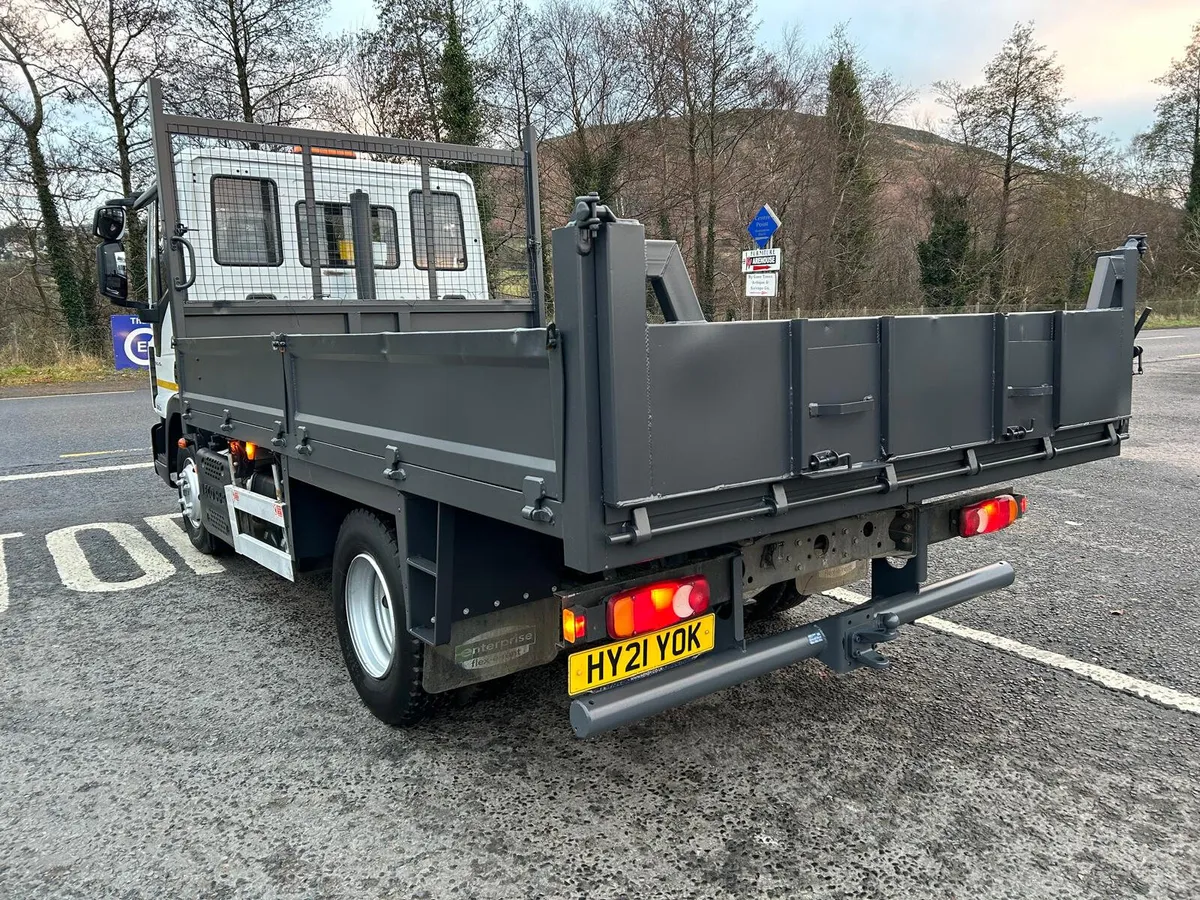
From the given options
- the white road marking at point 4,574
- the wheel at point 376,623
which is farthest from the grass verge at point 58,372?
the wheel at point 376,623

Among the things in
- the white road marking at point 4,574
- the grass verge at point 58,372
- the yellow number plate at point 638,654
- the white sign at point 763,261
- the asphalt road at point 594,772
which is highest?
the white sign at point 763,261

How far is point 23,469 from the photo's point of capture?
872cm

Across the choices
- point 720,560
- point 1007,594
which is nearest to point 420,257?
point 720,560

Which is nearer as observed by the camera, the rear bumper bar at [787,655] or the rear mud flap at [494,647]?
the rear bumper bar at [787,655]

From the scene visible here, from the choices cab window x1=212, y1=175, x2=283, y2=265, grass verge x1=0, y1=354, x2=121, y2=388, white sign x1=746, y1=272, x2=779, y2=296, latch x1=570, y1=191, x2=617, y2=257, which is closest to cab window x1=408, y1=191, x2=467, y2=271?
cab window x1=212, y1=175, x2=283, y2=265

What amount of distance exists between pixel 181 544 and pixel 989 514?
17.2 ft

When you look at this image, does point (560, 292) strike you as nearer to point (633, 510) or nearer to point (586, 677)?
point (633, 510)

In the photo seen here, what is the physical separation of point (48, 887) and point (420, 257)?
4221 millimetres

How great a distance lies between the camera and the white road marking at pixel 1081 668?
344cm

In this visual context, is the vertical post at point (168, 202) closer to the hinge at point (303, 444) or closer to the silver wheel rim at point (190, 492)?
the silver wheel rim at point (190, 492)

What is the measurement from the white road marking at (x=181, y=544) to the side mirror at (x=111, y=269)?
1714mm

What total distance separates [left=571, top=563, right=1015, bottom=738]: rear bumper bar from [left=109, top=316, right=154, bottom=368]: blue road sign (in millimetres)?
5392

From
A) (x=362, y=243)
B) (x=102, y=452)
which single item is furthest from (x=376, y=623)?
(x=102, y=452)

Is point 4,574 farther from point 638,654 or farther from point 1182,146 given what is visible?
point 1182,146
